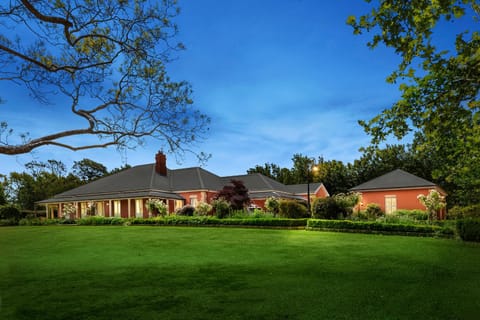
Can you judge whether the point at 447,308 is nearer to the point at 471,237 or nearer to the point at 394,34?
the point at 394,34

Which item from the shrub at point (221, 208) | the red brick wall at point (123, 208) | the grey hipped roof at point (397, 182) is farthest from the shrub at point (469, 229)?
the red brick wall at point (123, 208)

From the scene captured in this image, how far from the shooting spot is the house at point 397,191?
30.9 metres

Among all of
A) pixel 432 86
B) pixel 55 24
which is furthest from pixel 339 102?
pixel 55 24

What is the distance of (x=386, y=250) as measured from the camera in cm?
1084

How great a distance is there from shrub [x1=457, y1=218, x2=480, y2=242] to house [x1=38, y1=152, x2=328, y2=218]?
79.8ft

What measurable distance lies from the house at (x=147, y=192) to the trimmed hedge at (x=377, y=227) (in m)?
18.5

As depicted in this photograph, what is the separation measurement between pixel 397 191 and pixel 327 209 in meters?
14.8

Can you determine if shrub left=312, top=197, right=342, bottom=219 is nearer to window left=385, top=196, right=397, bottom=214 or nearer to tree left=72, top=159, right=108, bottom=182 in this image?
window left=385, top=196, right=397, bottom=214

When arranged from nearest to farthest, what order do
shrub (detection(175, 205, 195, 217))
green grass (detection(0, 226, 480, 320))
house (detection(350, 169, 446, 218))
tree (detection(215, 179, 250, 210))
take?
green grass (detection(0, 226, 480, 320)) < shrub (detection(175, 205, 195, 217)) < tree (detection(215, 179, 250, 210)) < house (detection(350, 169, 446, 218))

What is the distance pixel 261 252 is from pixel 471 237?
338 inches

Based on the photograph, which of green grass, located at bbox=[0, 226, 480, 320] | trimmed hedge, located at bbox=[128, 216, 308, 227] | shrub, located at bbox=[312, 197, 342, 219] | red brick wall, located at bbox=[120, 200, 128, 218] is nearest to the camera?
green grass, located at bbox=[0, 226, 480, 320]

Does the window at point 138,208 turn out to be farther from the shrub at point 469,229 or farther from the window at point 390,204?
the shrub at point 469,229

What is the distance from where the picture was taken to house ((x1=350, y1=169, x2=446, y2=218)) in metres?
30.9

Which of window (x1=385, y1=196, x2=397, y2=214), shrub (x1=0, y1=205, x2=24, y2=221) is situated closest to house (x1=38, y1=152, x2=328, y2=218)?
shrub (x1=0, y1=205, x2=24, y2=221)
